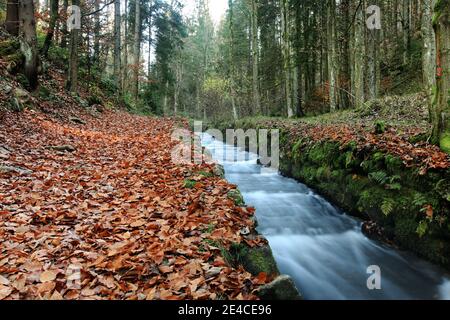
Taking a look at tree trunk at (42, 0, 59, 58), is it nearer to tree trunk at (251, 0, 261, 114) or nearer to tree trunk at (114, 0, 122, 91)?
tree trunk at (114, 0, 122, 91)

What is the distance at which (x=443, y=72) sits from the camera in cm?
570

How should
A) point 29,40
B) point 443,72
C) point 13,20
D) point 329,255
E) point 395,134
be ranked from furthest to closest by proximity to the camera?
point 13,20 < point 29,40 < point 395,134 < point 329,255 < point 443,72

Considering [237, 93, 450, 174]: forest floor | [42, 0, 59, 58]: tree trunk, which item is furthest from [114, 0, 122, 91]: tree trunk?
[237, 93, 450, 174]: forest floor

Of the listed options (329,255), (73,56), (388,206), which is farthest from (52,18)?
(388,206)

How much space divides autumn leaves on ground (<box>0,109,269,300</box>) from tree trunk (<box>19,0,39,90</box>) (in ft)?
16.4

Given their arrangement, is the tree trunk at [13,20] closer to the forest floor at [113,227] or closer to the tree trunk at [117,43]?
the forest floor at [113,227]

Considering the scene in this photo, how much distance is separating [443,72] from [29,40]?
11994 mm

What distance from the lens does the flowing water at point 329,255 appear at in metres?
4.96

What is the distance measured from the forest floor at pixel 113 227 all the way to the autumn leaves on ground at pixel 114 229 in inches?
0.4

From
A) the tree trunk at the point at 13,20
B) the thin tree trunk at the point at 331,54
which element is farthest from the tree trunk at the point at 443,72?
the tree trunk at the point at 13,20

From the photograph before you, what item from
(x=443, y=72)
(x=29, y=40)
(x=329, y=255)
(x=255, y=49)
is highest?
(x=255, y=49)

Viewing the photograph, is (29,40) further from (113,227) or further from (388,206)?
(388,206)

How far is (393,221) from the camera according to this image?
19.4 ft
